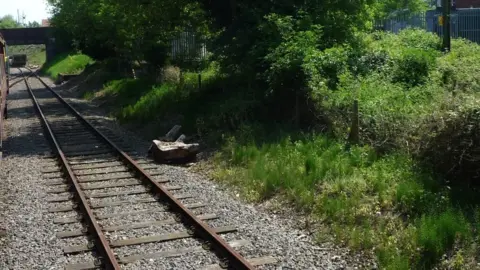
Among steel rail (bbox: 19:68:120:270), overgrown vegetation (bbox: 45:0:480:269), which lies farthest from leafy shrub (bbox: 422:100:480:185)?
steel rail (bbox: 19:68:120:270)

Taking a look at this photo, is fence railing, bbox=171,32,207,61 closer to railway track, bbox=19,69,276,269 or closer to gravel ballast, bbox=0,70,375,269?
railway track, bbox=19,69,276,269

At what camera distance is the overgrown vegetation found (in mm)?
7629

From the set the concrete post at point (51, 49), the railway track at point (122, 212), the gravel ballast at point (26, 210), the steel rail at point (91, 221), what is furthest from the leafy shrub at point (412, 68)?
the concrete post at point (51, 49)

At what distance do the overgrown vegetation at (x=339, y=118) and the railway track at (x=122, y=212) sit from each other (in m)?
1.36

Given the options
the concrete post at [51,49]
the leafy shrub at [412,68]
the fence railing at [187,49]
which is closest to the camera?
the leafy shrub at [412,68]

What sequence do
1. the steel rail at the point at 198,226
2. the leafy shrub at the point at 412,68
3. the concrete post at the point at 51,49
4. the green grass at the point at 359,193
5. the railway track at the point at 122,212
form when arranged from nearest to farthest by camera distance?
the green grass at the point at 359,193, the steel rail at the point at 198,226, the railway track at the point at 122,212, the leafy shrub at the point at 412,68, the concrete post at the point at 51,49

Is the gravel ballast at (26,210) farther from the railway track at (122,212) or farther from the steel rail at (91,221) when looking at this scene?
the steel rail at (91,221)

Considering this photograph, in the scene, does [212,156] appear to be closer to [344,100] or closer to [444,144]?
[344,100]

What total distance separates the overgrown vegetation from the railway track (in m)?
1.36

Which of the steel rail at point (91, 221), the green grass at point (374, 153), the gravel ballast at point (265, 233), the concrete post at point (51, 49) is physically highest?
the concrete post at point (51, 49)

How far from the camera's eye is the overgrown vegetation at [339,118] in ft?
25.0

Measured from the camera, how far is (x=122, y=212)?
9289mm

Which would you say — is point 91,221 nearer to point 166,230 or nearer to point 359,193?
point 166,230

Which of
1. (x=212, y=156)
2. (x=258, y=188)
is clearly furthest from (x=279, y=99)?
(x=258, y=188)
